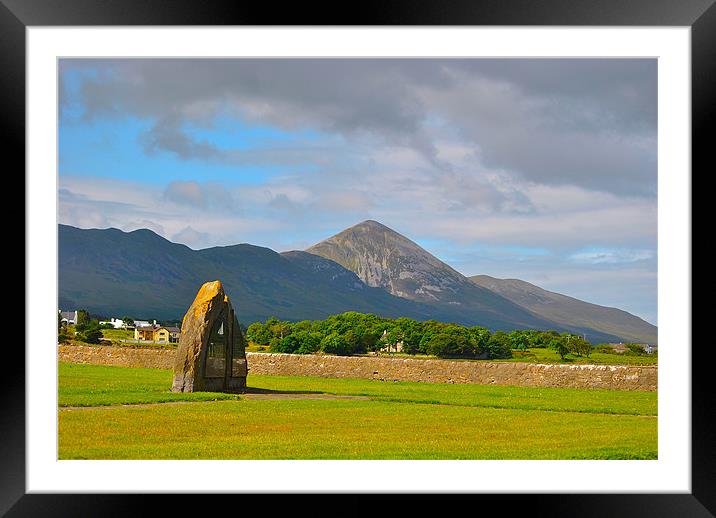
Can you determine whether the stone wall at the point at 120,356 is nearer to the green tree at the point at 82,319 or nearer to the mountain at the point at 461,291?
the green tree at the point at 82,319

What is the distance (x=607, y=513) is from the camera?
4680mm

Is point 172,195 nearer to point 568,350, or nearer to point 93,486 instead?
point 568,350

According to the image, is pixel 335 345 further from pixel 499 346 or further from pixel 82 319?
pixel 82 319

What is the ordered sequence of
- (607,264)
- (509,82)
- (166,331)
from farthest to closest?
(509,82), (607,264), (166,331)

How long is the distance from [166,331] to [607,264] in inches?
840

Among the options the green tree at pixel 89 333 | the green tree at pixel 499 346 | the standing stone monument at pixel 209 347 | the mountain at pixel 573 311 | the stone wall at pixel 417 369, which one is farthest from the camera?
the mountain at pixel 573 311

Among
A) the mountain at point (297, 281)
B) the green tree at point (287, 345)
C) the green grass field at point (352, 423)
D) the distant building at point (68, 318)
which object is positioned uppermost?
the mountain at point (297, 281)

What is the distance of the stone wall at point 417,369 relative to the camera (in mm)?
13344

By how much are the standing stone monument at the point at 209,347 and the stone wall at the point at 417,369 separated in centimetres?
516
